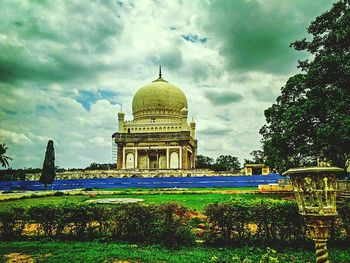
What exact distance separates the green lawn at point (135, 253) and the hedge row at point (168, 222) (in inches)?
18.8

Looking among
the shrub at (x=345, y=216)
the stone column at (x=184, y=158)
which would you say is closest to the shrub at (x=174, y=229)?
the shrub at (x=345, y=216)

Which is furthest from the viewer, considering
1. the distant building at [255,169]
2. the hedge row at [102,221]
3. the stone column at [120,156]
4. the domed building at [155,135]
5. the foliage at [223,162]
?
the foliage at [223,162]

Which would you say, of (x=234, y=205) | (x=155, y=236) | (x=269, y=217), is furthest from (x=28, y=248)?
(x=269, y=217)

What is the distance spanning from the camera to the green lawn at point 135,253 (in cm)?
725

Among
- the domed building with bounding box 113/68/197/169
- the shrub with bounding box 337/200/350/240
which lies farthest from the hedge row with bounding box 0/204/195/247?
the domed building with bounding box 113/68/197/169

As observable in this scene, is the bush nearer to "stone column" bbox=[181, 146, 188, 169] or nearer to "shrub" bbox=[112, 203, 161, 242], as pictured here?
"shrub" bbox=[112, 203, 161, 242]

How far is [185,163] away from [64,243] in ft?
140

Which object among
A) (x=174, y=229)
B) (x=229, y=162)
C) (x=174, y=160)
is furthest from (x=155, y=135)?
(x=174, y=229)

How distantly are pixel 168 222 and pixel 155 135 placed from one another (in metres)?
43.4

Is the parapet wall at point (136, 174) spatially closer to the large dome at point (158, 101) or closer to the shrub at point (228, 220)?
the large dome at point (158, 101)

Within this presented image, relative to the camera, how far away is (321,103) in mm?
13617

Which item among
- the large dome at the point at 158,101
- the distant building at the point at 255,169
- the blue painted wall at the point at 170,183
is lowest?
the blue painted wall at the point at 170,183

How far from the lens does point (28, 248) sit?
8.25m

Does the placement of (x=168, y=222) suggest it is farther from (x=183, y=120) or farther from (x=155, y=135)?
(x=183, y=120)
